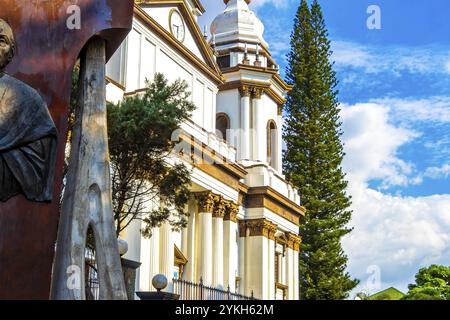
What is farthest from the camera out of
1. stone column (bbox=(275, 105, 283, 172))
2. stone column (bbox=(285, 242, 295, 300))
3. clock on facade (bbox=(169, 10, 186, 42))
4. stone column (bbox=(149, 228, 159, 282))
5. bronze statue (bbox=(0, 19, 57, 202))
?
stone column (bbox=(275, 105, 283, 172))

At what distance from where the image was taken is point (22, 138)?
5105mm

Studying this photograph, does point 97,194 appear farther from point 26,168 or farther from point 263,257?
point 263,257

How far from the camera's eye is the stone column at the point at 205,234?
27844 millimetres

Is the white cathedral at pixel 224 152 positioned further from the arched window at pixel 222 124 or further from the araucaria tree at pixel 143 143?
the araucaria tree at pixel 143 143

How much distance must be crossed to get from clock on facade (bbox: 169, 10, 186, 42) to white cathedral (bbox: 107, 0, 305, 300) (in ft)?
0.12

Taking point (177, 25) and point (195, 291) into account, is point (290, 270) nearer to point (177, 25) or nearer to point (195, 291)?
point (177, 25)

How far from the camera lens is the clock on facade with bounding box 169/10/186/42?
28.4 meters

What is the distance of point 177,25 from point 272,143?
1098 cm

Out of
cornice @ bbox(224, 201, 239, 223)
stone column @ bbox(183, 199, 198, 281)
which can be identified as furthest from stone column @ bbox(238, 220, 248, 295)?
stone column @ bbox(183, 199, 198, 281)

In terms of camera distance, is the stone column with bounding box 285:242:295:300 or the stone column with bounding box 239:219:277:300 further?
the stone column with bounding box 285:242:295:300

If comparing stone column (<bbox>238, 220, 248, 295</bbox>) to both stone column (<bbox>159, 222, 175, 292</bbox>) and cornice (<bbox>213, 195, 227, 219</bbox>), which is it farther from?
stone column (<bbox>159, 222, 175, 292</bbox>)

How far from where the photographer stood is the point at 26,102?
525 centimetres

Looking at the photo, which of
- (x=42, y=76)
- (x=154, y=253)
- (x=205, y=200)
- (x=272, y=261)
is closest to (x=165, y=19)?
(x=205, y=200)
